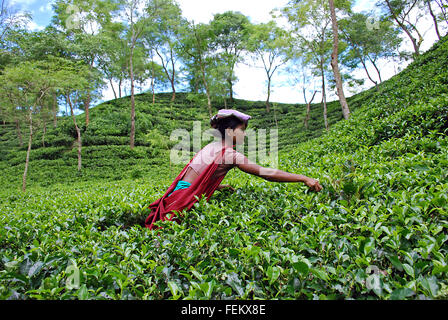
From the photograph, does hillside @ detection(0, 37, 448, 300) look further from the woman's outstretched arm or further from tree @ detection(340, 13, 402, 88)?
tree @ detection(340, 13, 402, 88)

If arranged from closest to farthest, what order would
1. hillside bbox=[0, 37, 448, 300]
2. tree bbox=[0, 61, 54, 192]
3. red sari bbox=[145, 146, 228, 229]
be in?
hillside bbox=[0, 37, 448, 300] < red sari bbox=[145, 146, 228, 229] < tree bbox=[0, 61, 54, 192]

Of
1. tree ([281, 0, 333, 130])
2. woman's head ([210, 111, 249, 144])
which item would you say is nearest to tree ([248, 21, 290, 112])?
tree ([281, 0, 333, 130])

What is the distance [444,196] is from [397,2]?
24.2m

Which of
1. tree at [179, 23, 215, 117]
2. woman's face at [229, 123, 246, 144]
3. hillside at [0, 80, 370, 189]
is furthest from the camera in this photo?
tree at [179, 23, 215, 117]

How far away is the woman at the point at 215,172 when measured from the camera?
2012 millimetres

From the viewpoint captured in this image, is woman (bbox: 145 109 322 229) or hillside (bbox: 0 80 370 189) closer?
woman (bbox: 145 109 322 229)

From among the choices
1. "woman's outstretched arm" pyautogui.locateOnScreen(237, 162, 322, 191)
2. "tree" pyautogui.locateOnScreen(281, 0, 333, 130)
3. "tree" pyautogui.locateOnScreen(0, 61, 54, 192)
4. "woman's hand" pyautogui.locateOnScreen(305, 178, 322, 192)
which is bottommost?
"woman's hand" pyautogui.locateOnScreen(305, 178, 322, 192)

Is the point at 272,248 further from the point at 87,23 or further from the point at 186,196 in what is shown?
the point at 87,23

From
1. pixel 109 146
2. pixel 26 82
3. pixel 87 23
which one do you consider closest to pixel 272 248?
pixel 26 82

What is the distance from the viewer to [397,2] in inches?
739

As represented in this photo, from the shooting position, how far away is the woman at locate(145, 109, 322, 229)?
6.60ft

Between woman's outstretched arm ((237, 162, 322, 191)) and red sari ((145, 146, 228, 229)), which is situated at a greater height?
woman's outstretched arm ((237, 162, 322, 191))

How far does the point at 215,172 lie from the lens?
7.18 ft
